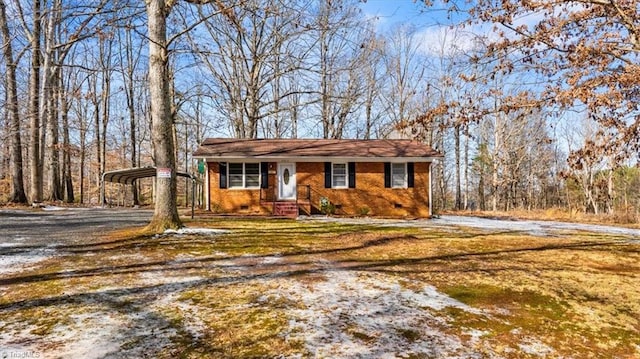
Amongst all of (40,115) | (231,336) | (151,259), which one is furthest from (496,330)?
(40,115)

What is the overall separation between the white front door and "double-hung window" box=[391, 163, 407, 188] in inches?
159

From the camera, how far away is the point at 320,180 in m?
15.5

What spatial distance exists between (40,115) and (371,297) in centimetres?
1800

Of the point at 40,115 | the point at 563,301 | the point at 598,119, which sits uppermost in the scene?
the point at 40,115

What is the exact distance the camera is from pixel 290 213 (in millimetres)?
14648

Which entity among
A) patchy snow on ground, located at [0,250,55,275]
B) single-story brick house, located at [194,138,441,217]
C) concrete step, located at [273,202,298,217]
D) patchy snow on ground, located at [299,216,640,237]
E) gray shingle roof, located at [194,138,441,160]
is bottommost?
patchy snow on ground, located at [299,216,640,237]

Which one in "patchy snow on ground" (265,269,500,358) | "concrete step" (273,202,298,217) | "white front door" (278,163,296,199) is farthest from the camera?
"white front door" (278,163,296,199)

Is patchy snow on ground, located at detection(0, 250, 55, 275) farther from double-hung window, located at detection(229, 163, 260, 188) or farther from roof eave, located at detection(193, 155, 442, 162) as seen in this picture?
double-hung window, located at detection(229, 163, 260, 188)

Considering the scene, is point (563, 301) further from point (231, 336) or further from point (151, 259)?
point (151, 259)

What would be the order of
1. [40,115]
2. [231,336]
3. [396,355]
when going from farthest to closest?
[40,115] → [231,336] → [396,355]

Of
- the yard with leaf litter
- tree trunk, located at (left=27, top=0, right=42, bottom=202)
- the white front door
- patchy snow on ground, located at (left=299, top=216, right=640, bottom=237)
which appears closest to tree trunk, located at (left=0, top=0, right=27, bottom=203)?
tree trunk, located at (left=27, top=0, right=42, bottom=202)

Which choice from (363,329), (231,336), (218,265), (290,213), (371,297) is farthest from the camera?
(290,213)

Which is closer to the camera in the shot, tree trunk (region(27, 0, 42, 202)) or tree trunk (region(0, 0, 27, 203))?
tree trunk (region(0, 0, 27, 203))

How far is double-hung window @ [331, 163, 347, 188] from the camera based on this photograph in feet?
51.3
